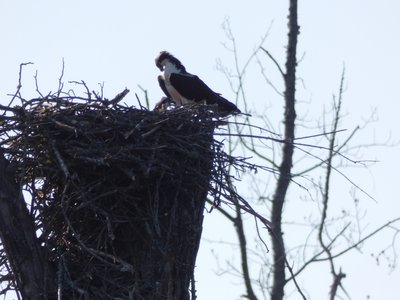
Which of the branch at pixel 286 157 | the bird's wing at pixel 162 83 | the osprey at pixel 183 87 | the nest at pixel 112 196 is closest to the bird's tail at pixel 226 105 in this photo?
the osprey at pixel 183 87

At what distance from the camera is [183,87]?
11219 millimetres

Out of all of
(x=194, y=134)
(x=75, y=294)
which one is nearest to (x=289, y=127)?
(x=194, y=134)

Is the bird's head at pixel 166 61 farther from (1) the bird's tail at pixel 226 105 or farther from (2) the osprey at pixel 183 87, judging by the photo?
(1) the bird's tail at pixel 226 105

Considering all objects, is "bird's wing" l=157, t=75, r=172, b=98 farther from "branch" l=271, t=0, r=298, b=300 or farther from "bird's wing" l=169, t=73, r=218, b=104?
"branch" l=271, t=0, r=298, b=300

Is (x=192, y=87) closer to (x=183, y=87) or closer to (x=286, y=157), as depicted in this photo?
(x=183, y=87)

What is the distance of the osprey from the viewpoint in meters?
11.0

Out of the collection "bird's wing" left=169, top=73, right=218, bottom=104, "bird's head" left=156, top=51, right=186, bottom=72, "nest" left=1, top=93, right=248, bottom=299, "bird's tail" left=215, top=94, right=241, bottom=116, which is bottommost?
"nest" left=1, top=93, right=248, bottom=299

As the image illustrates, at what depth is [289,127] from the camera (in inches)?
535

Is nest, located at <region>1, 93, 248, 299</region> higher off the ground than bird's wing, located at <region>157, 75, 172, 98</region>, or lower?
lower

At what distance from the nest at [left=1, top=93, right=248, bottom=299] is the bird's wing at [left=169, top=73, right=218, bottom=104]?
302 cm

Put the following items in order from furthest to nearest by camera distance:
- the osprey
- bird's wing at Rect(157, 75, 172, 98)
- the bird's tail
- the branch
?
the branch → bird's wing at Rect(157, 75, 172, 98) → the osprey → the bird's tail

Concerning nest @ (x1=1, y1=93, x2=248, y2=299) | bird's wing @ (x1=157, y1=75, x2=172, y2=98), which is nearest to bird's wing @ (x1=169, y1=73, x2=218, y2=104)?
bird's wing @ (x1=157, y1=75, x2=172, y2=98)

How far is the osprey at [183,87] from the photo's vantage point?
36.0 feet

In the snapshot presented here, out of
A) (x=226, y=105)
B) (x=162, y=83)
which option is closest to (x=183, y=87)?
(x=162, y=83)
